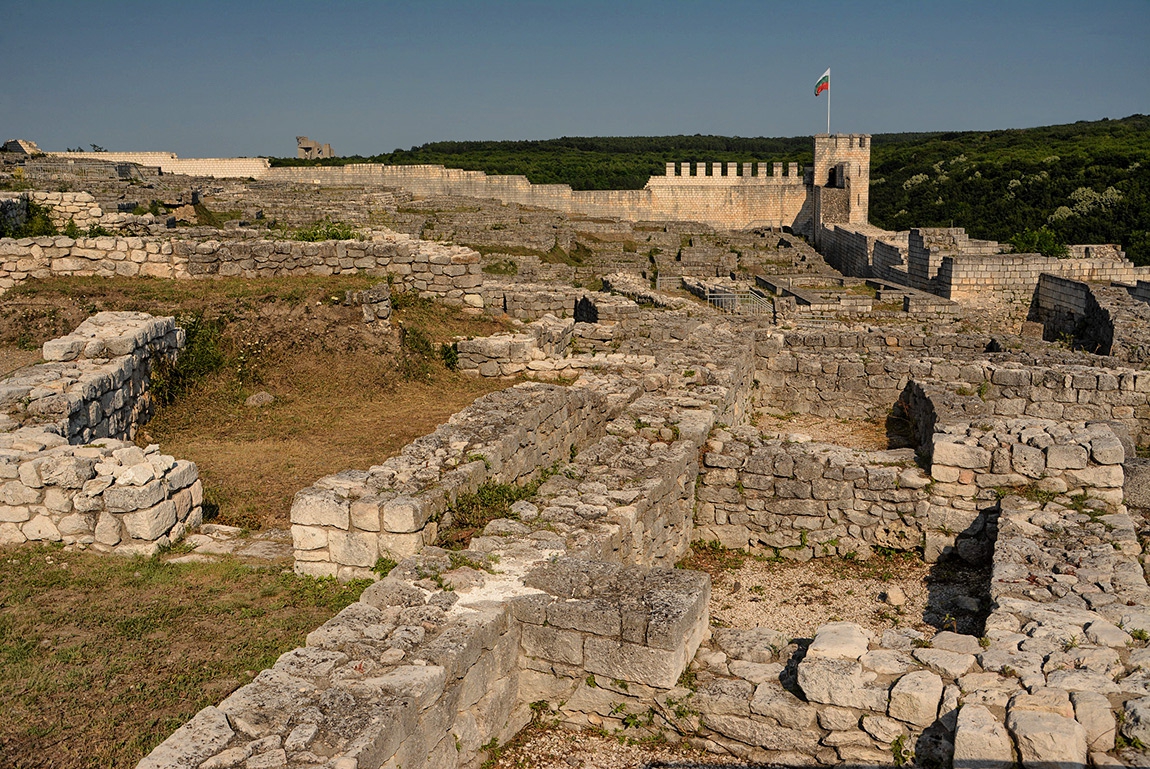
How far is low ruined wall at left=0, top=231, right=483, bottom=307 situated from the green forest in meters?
23.4

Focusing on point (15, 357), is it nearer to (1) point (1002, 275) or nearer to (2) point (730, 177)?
(1) point (1002, 275)

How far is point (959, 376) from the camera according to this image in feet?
39.4

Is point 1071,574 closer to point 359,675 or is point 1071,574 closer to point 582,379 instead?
point 359,675

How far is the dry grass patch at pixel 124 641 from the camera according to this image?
439 cm

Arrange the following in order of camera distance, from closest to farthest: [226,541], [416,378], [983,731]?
[983,731] → [226,541] → [416,378]

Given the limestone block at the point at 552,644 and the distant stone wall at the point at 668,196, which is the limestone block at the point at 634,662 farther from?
the distant stone wall at the point at 668,196

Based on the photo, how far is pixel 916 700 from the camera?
4375 millimetres

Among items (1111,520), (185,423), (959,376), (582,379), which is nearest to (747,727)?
(1111,520)

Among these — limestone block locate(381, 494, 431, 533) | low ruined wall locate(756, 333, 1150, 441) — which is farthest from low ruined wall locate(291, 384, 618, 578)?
low ruined wall locate(756, 333, 1150, 441)

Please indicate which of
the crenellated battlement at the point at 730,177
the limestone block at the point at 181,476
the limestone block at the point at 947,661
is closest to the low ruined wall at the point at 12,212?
the limestone block at the point at 181,476

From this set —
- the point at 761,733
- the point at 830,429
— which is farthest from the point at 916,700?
the point at 830,429

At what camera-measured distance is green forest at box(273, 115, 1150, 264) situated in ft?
145

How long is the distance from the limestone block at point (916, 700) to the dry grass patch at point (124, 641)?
328cm

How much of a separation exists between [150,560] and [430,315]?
25.2ft
